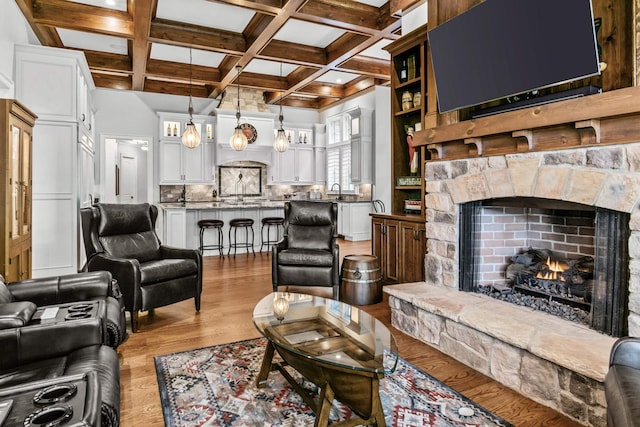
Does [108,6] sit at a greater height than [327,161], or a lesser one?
greater

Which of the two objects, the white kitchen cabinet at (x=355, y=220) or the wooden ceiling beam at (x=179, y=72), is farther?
the white kitchen cabinet at (x=355, y=220)

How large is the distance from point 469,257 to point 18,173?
12.2 feet

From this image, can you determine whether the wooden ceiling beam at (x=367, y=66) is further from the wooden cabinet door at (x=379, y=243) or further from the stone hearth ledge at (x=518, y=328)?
the stone hearth ledge at (x=518, y=328)

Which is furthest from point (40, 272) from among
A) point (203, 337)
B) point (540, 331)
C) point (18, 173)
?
point (540, 331)

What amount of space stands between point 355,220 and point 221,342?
18.6ft

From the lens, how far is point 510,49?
253cm

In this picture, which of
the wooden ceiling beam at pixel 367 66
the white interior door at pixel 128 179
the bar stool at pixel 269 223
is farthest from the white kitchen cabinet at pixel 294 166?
the white interior door at pixel 128 179

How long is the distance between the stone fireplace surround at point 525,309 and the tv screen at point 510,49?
1.52ft

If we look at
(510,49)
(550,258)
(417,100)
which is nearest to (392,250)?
(550,258)

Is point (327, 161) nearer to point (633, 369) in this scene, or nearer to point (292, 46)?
point (292, 46)

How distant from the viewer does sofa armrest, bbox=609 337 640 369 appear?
4.67 feet

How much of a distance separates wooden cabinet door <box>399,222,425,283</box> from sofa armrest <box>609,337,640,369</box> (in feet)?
7.66

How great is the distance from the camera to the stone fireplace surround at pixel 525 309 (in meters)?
1.95

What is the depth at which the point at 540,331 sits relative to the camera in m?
2.21
